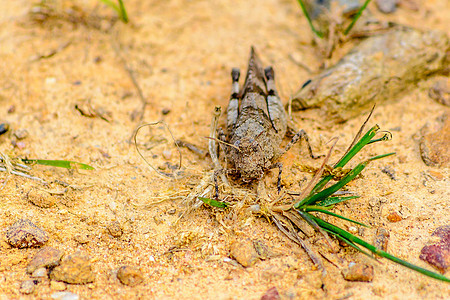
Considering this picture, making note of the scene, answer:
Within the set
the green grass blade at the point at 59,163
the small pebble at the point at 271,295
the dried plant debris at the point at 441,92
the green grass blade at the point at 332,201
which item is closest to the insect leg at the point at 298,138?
the green grass blade at the point at 332,201

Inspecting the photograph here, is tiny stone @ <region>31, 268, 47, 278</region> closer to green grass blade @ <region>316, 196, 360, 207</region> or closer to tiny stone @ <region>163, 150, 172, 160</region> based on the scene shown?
tiny stone @ <region>163, 150, 172, 160</region>

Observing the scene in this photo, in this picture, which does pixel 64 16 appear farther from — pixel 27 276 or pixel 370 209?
pixel 370 209

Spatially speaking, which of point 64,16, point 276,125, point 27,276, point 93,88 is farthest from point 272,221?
point 64,16

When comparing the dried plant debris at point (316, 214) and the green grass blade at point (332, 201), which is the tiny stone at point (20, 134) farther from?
the green grass blade at point (332, 201)

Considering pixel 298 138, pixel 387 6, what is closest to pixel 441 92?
pixel 387 6

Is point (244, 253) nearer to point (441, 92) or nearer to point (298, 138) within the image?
point (298, 138)
